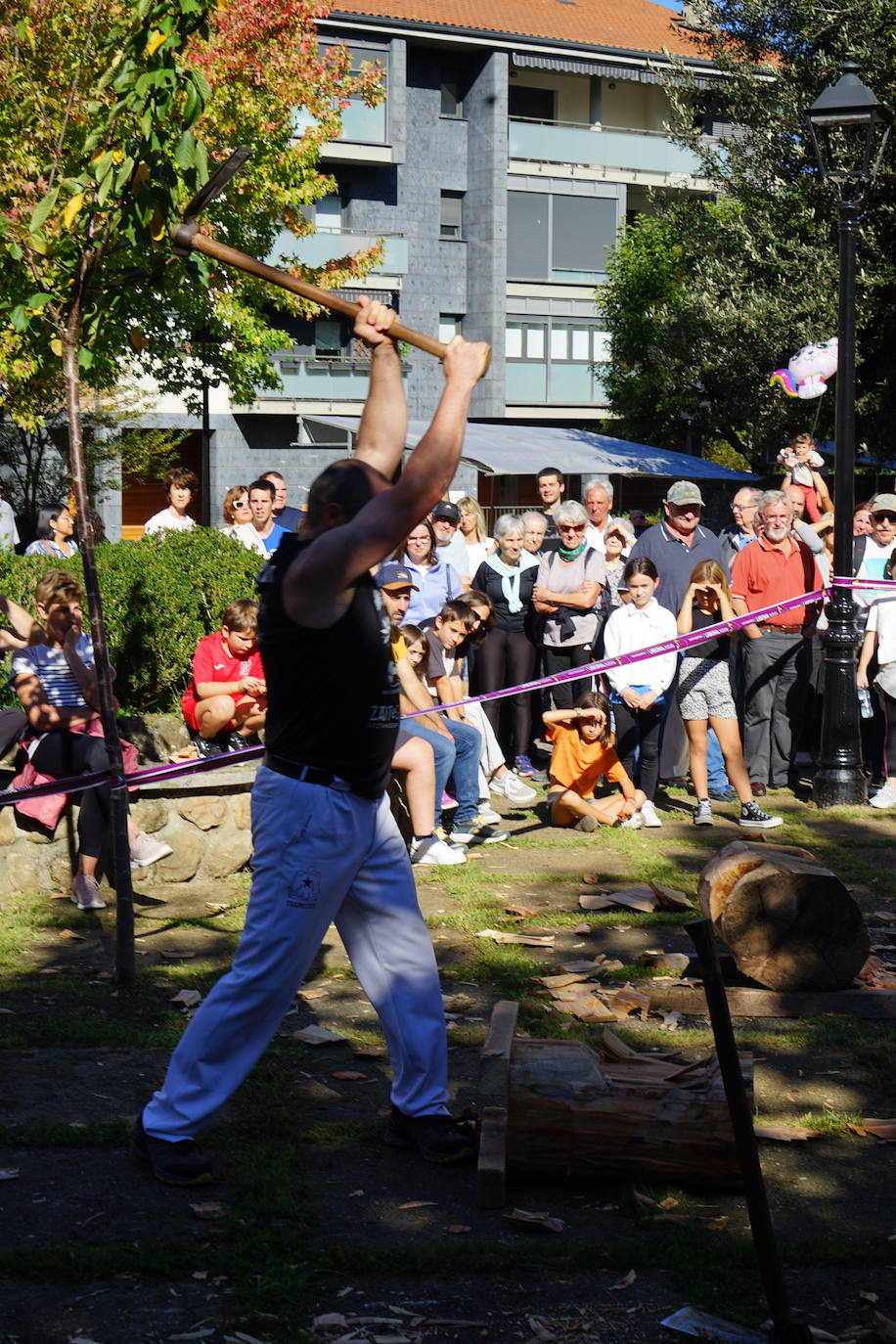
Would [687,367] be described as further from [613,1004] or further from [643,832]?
[613,1004]

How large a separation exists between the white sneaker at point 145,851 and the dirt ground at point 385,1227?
1.95m

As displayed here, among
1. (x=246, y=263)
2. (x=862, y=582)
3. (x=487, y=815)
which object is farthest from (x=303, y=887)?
(x=862, y=582)

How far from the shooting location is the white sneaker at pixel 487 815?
9.45 meters

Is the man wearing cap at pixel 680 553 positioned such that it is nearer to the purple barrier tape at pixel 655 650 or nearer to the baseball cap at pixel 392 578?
the purple barrier tape at pixel 655 650

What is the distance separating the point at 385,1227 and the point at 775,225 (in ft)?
73.7

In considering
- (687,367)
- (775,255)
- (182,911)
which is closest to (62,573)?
(182,911)

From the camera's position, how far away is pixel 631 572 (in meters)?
10.2

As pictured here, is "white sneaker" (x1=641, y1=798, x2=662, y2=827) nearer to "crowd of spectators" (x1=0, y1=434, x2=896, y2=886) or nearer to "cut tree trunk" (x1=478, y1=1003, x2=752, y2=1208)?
"crowd of spectators" (x1=0, y1=434, x2=896, y2=886)

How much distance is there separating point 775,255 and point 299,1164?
71.7ft

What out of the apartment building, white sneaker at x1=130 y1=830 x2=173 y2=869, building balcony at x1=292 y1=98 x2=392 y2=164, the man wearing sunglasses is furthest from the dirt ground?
building balcony at x1=292 y1=98 x2=392 y2=164

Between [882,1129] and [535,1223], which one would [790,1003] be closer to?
[882,1129]

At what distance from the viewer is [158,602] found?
9688 mm

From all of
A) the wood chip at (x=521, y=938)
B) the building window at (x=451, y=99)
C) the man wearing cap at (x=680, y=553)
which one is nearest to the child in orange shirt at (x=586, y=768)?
the man wearing cap at (x=680, y=553)

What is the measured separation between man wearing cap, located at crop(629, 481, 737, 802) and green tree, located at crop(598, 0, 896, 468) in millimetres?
11495
